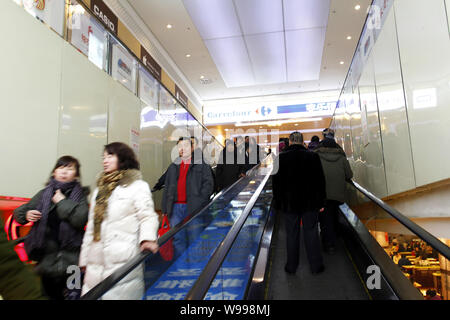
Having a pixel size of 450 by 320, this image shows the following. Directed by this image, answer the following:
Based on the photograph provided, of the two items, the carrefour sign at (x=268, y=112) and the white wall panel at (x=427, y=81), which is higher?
the carrefour sign at (x=268, y=112)

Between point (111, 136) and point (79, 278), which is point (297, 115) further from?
point (79, 278)

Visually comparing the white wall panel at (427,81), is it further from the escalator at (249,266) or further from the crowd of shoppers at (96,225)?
the crowd of shoppers at (96,225)

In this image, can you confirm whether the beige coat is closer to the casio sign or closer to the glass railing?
the glass railing

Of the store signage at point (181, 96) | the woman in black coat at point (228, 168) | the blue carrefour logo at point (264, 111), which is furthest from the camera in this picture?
the blue carrefour logo at point (264, 111)

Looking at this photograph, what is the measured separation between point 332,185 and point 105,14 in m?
5.97

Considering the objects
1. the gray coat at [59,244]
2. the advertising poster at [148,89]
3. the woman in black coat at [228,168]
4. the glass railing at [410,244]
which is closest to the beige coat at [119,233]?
the gray coat at [59,244]

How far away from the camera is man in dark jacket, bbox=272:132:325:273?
398cm

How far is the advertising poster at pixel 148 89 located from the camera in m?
6.53

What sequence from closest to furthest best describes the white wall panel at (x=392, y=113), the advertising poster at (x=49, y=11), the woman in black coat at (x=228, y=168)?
the advertising poster at (x=49, y=11)
the white wall panel at (x=392, y=113)
the woman in black coat at (x=228, y=168)

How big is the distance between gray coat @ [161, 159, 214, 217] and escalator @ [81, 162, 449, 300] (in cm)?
31

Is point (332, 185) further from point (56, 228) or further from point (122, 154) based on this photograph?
point (56, 228)

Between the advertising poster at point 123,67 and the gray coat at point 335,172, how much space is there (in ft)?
11.3

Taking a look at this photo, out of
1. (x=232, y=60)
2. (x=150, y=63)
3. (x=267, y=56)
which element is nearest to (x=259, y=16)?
(x=267, y=56)

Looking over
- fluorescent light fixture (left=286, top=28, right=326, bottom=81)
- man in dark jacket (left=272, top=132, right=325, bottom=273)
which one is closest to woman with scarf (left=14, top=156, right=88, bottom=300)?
man in dark jacket (left=272, top=132, right=325, bottom=273)
